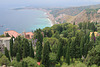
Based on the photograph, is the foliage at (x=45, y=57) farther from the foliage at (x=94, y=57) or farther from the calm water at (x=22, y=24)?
the calm water at (x=22, y=24)

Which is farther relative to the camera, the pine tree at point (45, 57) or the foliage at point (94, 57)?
the pine tree at point (45, 57)

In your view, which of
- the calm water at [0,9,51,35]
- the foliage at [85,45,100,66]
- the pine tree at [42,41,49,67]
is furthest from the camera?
the calm water at [0,9,51,35]

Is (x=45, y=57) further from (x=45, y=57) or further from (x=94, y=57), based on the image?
(x=94, y=57)

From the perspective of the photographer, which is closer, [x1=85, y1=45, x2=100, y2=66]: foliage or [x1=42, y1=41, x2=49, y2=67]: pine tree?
[x1=85, y1=45, x2=100, y2=66]: foliage

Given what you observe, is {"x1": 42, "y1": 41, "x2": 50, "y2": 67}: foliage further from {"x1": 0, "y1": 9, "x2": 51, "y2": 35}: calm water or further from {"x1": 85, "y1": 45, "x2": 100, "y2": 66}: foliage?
{"x1": 0, "y1": 9, "x2": 51, "y2": 35}: calm water

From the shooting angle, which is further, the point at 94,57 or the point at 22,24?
the point at 22,24

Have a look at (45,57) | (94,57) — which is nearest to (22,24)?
(45,57)

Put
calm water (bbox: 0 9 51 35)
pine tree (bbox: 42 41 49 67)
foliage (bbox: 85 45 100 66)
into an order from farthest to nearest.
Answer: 1. calm water (bbox: 0 9 51 35)
2. pine tree (bbox: 42 41 49 67)
3. foliage (bbox: 85 45 100 66)

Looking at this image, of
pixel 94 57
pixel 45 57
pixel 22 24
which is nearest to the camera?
pixel 94 57

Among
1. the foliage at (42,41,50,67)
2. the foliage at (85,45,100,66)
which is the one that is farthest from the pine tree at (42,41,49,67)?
the foliage at (85,45,100,66)

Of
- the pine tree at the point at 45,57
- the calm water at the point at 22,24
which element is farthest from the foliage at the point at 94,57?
the calm water at the point at 22,24

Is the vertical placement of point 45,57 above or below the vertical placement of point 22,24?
above

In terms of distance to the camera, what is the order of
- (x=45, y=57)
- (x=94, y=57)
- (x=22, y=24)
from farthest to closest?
(x=22, y=24)
(x=45, y=57)
(x=94, y=57)
